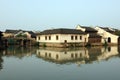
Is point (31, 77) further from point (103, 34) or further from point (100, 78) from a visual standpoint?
point (103, 34)

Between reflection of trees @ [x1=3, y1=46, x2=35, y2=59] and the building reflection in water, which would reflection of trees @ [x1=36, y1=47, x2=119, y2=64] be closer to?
the building reflection in water

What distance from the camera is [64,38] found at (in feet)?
135

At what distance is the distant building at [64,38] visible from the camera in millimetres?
40688

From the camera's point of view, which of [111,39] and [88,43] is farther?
[111,39]

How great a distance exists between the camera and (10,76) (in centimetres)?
1280

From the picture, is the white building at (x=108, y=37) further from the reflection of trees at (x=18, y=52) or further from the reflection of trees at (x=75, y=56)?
the reflection of trees at (x=18, y=52)

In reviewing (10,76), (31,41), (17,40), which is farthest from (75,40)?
(10,76)

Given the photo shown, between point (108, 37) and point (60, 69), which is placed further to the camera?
point (108, 37)

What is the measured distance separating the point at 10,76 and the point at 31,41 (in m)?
33.5

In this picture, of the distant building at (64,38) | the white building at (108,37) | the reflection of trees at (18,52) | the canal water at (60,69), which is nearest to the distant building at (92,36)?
the distant building at (64,38)

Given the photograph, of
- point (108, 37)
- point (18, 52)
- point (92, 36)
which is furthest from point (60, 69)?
point (108, 37)

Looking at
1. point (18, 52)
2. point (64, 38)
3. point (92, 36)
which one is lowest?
point (18, 52)

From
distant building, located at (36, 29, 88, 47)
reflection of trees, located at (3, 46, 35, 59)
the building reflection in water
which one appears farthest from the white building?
reflection of trees, located at (3, 46, 35, 59)

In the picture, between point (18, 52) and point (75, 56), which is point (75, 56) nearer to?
point (75, 56)
